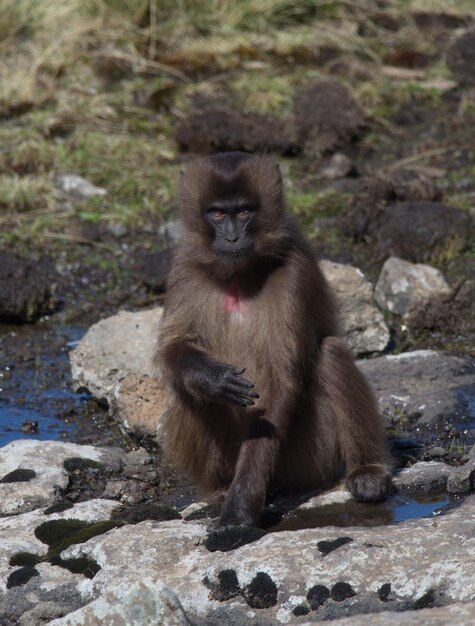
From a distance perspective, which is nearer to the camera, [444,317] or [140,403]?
[140,403]

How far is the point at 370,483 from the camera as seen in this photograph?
231 inches

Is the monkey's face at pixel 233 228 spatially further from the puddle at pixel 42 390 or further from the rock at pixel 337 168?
the rock at pixel 337 168

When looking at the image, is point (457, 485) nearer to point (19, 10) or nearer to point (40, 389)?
point (40, 389)

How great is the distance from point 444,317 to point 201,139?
151 inches

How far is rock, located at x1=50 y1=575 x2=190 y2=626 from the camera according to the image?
4.12 metres

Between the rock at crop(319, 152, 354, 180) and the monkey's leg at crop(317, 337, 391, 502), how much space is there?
18.2 feet

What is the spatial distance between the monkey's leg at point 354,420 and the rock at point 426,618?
1.93 metres

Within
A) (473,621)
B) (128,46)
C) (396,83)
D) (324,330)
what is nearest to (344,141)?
(396,83)

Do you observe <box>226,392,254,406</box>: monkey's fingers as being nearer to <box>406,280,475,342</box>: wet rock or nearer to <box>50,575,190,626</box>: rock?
<box>50,575,190,626</box>: rock

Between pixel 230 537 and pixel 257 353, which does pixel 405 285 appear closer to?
pixel 257 353

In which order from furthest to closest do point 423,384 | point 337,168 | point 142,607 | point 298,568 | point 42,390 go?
point 337,168 < point 42,390 < point 423,384 < point 298,568 < point 142,607

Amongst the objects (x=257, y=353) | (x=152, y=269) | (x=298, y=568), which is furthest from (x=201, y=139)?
(x=298, y=568)

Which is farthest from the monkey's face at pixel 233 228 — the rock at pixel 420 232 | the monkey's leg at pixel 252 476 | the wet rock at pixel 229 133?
the wet rock at pixel 229 133

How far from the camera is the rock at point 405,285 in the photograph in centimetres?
903
